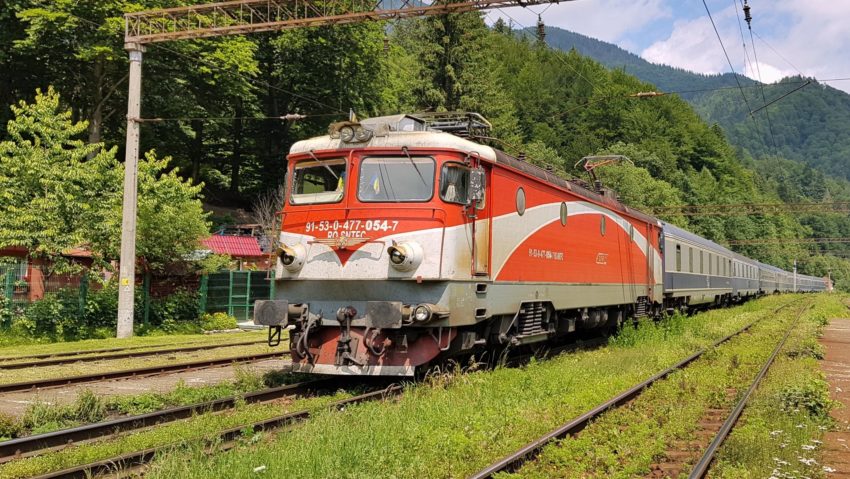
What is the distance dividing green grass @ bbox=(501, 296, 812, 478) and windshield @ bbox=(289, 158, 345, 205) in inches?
199

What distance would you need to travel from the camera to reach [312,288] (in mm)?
10406

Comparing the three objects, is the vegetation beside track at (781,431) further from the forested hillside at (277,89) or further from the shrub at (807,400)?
the forested hillside at (277,89)

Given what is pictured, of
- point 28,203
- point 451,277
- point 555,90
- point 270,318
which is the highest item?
point 555,90

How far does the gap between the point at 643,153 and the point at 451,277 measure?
70.1 meters

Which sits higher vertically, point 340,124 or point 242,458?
point 340,124

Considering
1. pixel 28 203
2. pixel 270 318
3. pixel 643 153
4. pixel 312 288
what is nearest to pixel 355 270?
pixel 312 288

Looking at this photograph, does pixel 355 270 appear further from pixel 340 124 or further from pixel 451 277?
pixel 340 124

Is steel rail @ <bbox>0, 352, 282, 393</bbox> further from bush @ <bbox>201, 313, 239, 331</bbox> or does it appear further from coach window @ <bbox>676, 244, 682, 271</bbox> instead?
coach window @ <bbox>676, 244, 682, 271</bbox>

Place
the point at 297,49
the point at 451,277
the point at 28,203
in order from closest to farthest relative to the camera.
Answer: the point at 451,277 → the point at 28,203 → the point at 297,49

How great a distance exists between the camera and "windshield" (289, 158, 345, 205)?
34.9 feet

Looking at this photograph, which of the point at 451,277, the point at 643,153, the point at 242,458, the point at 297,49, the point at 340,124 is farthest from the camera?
the point at 643,153

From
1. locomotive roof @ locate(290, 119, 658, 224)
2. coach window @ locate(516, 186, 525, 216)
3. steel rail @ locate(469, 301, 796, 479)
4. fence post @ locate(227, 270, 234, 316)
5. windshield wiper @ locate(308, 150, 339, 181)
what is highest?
locomotive roof @ locate(290, 119, 658, 224)

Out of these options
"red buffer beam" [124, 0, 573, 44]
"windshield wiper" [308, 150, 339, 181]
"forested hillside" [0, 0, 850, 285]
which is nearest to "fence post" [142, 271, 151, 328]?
"forested hillside" [0, 0, 850, 285]

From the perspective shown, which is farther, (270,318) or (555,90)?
(555,90)
